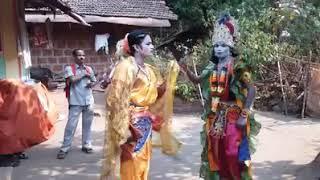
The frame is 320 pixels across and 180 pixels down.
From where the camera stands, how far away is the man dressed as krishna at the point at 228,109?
14.1 ft

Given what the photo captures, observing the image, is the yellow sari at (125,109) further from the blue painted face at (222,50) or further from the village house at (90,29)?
the village house at (90,29)

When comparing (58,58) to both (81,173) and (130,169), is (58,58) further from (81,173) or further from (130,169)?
(130,169)

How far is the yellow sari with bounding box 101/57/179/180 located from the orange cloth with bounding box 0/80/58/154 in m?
0.55

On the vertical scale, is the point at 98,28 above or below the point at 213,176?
above

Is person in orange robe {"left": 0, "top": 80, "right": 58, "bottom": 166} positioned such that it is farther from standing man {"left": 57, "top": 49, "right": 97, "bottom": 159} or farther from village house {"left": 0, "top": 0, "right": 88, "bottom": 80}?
village house {"left": 0, "top": 0, "right": 88, "bottom": 80}

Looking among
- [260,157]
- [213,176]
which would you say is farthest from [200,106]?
[213,176]

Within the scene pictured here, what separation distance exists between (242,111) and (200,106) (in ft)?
21.4

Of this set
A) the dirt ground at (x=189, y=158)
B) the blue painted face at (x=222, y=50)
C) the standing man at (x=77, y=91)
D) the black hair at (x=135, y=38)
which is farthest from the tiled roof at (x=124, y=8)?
the black hair at (x=135, y=38)

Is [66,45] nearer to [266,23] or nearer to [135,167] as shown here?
[266,23]

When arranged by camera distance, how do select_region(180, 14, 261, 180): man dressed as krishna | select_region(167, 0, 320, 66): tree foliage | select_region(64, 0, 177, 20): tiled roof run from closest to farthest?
select_region(180, 14, 261, 180): man dressed as krishna
select_region(167, 0, 320, 66): tree foliage
select_region(64, 0, 177, 20): tiled roof

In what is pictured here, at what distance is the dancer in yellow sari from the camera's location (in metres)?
3.77

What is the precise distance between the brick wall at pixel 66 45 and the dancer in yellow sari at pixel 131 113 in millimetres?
11760

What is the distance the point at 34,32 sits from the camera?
15227 millimetres

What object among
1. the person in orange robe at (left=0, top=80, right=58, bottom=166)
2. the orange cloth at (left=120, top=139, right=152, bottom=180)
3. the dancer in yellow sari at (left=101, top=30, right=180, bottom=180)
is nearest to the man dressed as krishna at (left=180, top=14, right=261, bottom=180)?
the dancer in yellow sari at (left=101, top=30, right=180, bottom=180)
